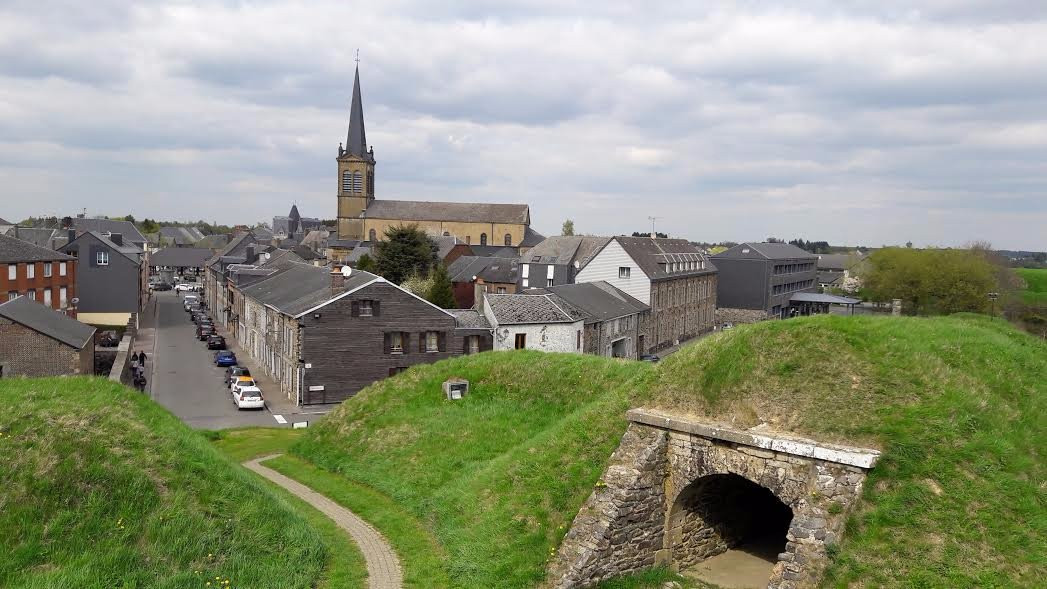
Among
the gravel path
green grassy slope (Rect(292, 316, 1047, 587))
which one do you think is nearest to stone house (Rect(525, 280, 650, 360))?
green grassy slope (Rect(292, 316, 1047, 587))

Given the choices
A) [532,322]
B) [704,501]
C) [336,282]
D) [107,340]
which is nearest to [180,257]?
[107,340]

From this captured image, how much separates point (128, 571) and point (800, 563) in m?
12.3

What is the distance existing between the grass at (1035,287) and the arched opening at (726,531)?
6687 centimetres

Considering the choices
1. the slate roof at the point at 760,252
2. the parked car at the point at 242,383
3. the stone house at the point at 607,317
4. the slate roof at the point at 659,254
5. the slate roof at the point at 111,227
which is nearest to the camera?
the parked car at the point at 242,383

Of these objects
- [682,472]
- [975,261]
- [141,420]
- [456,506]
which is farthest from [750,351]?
[975,261]

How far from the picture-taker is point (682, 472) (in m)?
14.8

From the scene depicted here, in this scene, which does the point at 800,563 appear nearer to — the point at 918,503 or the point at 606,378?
the point at 918,503

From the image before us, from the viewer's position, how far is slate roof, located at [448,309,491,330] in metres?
44.2

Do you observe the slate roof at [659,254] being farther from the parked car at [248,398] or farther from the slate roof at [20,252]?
the slate roof at [20,252]

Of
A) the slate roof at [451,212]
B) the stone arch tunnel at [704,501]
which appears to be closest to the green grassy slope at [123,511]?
the stone arch tunnel at [704,501]

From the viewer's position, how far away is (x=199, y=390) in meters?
43.5

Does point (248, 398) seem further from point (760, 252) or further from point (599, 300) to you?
point (760, 252)

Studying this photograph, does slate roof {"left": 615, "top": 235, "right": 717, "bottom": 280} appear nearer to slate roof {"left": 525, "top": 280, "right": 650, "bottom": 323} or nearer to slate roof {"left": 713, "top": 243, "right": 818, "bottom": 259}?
slate roof {"left": 525, "top": 280, "right": 650, "bottom": 323}

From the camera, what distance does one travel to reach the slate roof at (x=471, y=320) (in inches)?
1742
